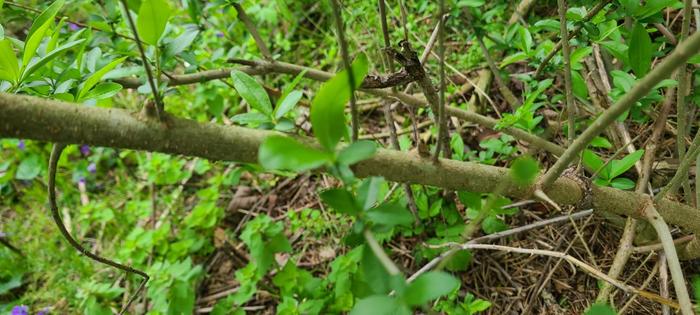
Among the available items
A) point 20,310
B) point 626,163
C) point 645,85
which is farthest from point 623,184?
point 20,310

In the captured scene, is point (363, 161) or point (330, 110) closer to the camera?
point (330, 110)

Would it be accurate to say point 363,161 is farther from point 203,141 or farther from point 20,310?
point 20,310

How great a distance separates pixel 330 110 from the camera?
601 mm

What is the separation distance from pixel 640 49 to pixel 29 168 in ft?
7.64

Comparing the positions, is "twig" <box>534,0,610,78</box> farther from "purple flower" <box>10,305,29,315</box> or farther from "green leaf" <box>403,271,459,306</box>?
"purple flower" <box>10,305,29,315</box>

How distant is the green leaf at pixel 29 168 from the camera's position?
2.15 m

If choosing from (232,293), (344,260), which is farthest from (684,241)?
(232,293)

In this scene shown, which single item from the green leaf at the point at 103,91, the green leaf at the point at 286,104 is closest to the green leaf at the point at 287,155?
the green leaf at the point at 286,104

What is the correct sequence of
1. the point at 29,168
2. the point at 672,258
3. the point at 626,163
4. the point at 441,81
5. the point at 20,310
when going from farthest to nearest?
the point at 29,168 → the point at 20,310 → the point at 626,163 → the point at 672,258 → the point at 441,81

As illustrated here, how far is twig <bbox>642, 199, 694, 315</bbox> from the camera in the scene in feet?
2.54

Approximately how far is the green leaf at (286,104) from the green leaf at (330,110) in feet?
0.97

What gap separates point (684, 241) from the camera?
1.16m

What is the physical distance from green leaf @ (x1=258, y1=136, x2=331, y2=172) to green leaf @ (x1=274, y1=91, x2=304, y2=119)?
0.33m

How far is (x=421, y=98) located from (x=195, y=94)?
1.24 meters
